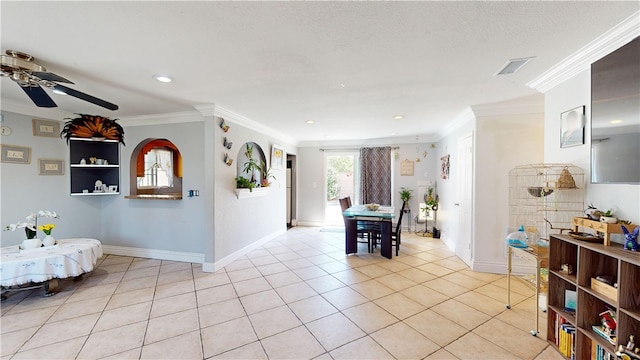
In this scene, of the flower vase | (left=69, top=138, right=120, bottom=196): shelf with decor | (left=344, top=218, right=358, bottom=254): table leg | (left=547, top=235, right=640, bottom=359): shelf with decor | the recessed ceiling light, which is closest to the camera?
(left=547, top=235, right=640, bottom=359): shelf with decor

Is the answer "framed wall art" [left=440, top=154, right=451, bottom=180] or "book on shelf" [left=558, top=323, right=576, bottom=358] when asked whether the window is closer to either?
"framed wall art" [left=440, top=154, right=451, bottom=180]

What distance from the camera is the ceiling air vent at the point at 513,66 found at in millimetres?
2018

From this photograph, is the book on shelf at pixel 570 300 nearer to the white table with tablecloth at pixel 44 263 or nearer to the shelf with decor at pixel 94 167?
the white table with tablecloth at pixel 44 263

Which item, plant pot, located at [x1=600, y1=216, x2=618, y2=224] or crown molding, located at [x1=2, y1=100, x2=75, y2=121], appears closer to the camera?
plant pot, located at [x1=600, y1=216, x2=618, y2=224]

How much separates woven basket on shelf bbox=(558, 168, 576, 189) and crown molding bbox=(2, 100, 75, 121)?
613cm

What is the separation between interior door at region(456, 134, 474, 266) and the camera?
3553 millimetres

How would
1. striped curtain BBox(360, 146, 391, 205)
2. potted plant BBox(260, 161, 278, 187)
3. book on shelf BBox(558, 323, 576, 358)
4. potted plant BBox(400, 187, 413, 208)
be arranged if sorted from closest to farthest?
book on shelf BBox(558, 323, 576, 358), potted plant BBox(260, 161, 278, 187), potted plant BBox(400, 187, 413, 208), striped curtain BBox(360, 146, 391, 205)

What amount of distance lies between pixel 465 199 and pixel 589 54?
7.44ft

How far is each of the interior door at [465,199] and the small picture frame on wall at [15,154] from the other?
6.26m

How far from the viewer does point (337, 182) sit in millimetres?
6660

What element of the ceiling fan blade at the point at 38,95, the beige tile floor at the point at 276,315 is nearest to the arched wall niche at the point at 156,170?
the beige tile floor at the point at 276,315

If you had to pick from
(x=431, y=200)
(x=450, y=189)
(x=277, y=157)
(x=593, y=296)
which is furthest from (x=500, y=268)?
(x=277, y=157)

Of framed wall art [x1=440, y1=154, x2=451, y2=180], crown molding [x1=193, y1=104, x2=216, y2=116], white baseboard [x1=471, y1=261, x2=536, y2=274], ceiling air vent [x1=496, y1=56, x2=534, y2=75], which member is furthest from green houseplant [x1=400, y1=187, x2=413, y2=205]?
crown molding [x1=193, y1=104, x2=216, y2=116]

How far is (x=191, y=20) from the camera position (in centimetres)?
151
